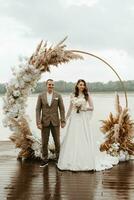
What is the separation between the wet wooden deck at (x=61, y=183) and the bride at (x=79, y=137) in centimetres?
23

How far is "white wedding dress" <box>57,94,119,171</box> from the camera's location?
327 inches

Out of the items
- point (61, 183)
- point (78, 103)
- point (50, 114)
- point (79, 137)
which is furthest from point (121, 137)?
point (61, 183)

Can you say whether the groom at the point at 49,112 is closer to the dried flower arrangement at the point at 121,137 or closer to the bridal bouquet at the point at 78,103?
the bridal bouquet at the point at 78,103

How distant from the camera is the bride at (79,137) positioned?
8.33 meters

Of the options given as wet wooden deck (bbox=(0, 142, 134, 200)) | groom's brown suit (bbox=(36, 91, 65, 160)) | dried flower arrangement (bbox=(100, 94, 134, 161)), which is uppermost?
groom's brown suit (bbox=(36, 91, 65, 160))

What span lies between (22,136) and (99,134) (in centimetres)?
142

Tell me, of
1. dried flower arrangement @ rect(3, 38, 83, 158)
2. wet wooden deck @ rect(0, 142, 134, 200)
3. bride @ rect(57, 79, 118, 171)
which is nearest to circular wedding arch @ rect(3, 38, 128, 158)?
dried flower arrangement @ rect(3, 38, 83, 158)

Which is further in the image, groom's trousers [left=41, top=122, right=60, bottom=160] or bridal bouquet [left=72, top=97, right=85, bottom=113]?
groom's trousers [left=41, top=122, right=60, bottom=160]

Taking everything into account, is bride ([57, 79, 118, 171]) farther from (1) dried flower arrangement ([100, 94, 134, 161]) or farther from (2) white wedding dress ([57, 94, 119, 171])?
(1) dried flower arrangement ([100, 94, 134, 161])

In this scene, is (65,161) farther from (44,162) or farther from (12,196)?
(12,196)

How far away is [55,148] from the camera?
8.84 meters

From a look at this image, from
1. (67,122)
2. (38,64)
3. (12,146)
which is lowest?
(12,146)

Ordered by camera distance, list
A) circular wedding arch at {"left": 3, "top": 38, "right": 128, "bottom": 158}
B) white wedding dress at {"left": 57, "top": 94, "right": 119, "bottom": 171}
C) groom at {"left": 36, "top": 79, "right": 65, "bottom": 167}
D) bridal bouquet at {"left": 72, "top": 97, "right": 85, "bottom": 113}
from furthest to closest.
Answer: circular wedding arch at {"left": 3, "top": 38, "right": 128, "bottom": 158} → groom at {"left": 36, "top": 79, "right": 65, "bottom": 167} → bridal bouquet at {"left": 72, "top": 97, "right": 85, "bottom": 113} → white wedding dress at {"left": 57, "top": 94, "right": 119, "bottom": 171}

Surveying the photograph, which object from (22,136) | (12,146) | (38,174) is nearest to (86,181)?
(38,174)
